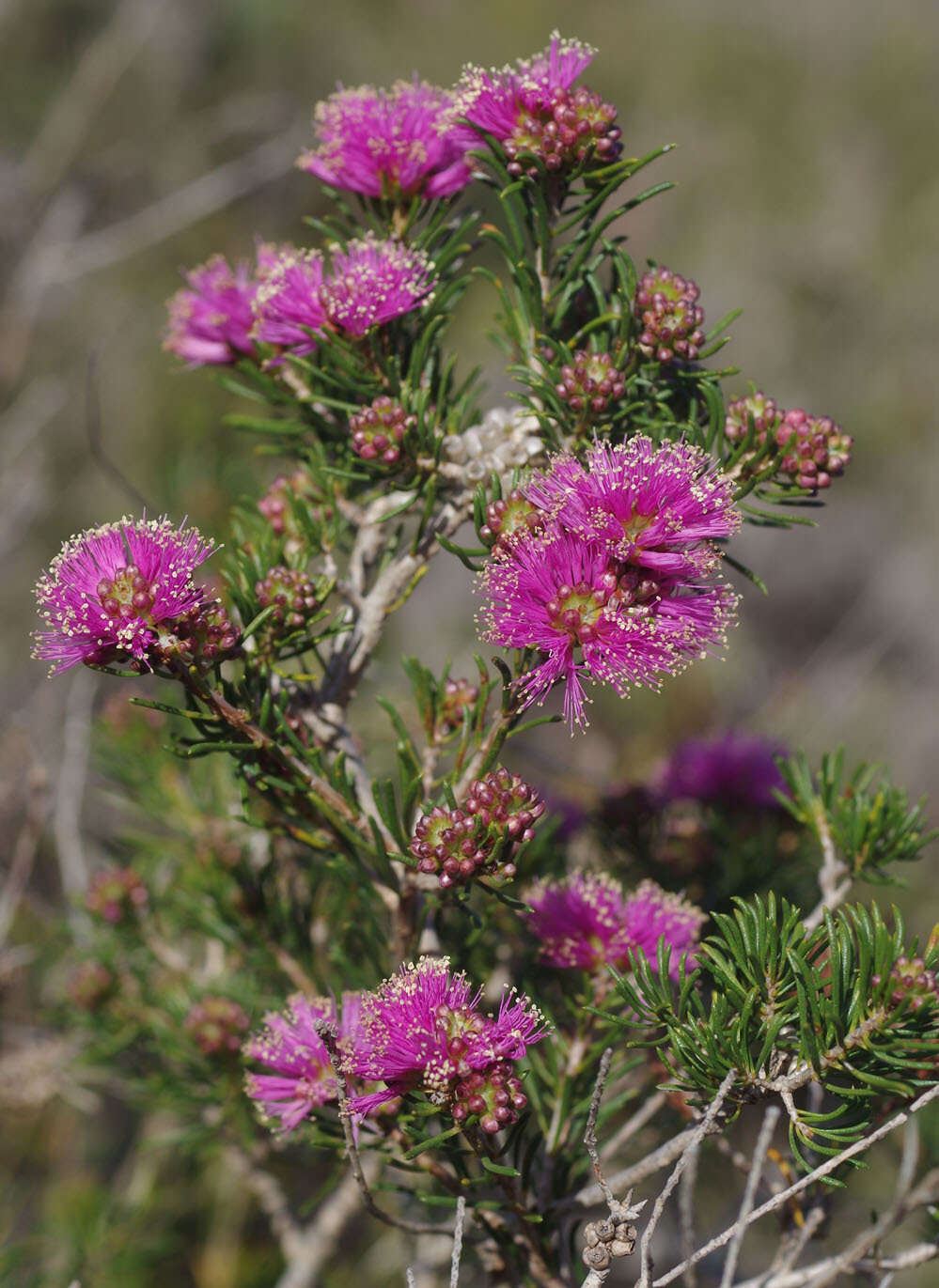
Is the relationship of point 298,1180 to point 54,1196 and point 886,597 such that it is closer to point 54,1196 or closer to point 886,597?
point 54,1196

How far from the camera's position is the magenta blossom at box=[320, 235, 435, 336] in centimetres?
86

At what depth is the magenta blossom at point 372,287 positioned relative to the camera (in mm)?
864

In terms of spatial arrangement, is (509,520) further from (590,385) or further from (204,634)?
(204,634)

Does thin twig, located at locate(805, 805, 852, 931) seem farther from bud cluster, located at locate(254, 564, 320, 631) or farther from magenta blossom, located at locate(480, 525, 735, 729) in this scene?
bud cluster, located at locate(254, 564, 320, 631)

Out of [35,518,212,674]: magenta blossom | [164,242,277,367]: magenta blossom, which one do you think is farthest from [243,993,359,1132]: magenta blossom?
[164,242,277,367]: magenta blossom

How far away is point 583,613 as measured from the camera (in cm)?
74

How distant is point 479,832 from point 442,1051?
162 millimetres

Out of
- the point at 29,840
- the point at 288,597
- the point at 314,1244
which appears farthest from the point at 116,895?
the point at 288,597

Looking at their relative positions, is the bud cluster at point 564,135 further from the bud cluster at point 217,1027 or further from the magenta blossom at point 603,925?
the bud cluster at point 217,1027

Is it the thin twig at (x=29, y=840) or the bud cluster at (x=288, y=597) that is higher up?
the thin twig at (x=29, y=840)

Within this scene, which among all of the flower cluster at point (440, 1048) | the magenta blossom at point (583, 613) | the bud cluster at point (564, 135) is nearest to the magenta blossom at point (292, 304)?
the bud cluster at point (564, 135)

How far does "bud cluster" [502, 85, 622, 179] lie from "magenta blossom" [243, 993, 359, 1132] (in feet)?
2.53

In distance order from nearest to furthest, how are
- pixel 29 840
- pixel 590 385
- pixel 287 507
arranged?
pixel 590 385
pixel 287 507
pixel 29 840

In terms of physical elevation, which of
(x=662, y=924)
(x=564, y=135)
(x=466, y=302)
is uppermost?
(x=466, y=302)
